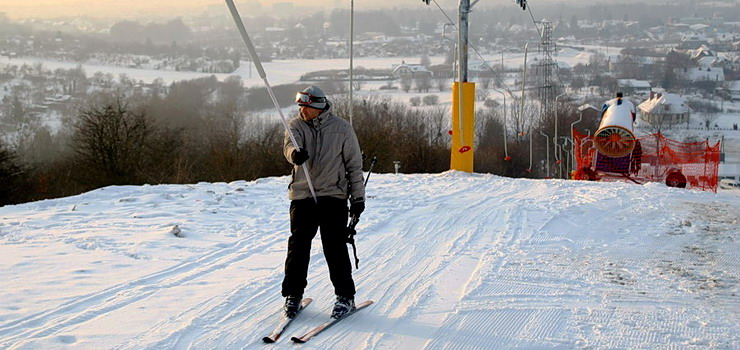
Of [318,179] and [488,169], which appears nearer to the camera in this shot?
[318,179]

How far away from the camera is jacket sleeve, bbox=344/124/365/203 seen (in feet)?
19.8

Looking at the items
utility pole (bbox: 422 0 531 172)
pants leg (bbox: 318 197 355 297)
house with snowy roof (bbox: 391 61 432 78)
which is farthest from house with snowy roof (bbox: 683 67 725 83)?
pants leg (bbox: 318 197 355 297)

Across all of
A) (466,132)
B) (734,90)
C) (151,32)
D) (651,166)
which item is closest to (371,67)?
(151,32)

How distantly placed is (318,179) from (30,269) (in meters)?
3.56

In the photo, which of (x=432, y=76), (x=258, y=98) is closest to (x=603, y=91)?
(x=432, y=76)

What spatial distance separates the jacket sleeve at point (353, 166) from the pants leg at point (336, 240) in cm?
13

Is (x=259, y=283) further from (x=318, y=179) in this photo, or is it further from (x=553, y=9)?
(x=553, y=9)

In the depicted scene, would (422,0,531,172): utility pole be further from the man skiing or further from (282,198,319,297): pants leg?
(282,198,319,297): pants leg

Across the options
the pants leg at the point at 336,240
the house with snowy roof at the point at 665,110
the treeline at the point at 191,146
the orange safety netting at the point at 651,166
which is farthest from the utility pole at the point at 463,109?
the house with snowy roof at the point at 665,110

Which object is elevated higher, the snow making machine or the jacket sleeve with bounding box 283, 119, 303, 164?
the jacket sleeve with bounding box 283, 119, 303, 164

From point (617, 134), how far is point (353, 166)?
17.4m

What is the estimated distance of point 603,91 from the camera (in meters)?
81.4

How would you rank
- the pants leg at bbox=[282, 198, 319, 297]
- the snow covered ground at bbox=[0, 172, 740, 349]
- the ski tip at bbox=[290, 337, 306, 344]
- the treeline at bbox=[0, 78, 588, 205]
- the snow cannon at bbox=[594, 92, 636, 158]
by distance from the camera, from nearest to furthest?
1. the ski tip at bbox=[290, 337, 306, 344]
2. the snow covered ground at bbox=[0, 172, 740, 349]
3. the pants leg at bbox=[282, 198, 319, 297]
4. the snow cannon at bbox=[594, 92, 636, 158]
5. the treeline at bbox=[0, 78, 588, 205]

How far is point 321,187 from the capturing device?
19.7 feet
